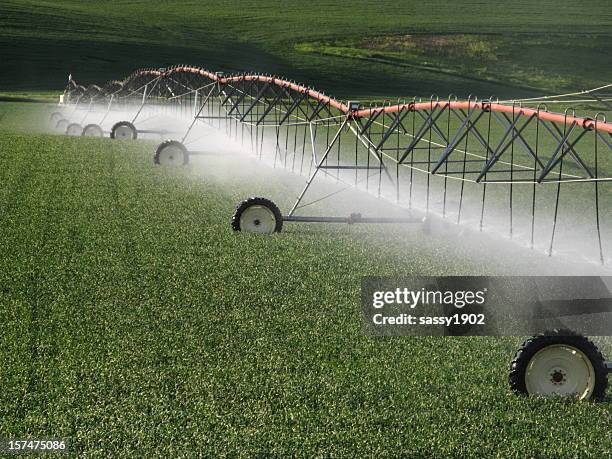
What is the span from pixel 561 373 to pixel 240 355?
3.77m

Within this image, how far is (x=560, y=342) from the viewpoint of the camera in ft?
33.9

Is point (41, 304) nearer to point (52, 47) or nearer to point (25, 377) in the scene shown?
point (25, 377)

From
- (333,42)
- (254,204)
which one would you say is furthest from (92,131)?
(333,42)

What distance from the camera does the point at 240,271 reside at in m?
17.2

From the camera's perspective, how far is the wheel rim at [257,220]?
2116cm

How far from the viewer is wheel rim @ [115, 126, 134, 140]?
44875 millimetres

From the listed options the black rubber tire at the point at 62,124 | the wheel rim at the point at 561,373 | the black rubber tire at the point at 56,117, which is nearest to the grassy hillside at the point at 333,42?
the black rubber tire at the point at 56,117

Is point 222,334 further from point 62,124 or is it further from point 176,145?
point 62,124

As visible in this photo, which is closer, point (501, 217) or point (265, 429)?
point (265, 429)

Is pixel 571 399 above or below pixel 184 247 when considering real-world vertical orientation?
below

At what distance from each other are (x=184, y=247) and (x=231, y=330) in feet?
20.0

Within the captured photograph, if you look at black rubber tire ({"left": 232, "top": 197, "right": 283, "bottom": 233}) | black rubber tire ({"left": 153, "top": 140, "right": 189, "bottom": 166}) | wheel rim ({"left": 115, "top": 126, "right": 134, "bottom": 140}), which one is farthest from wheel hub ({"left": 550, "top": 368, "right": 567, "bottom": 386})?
wheel rim ({"left": 115, "top": 126, "right": 134, "bottom": 140})

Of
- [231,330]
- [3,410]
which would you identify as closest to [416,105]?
[231,330]

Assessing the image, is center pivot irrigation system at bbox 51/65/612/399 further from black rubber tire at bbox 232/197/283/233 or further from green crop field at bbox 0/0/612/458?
green crop field at bbox 0/0/612/458
